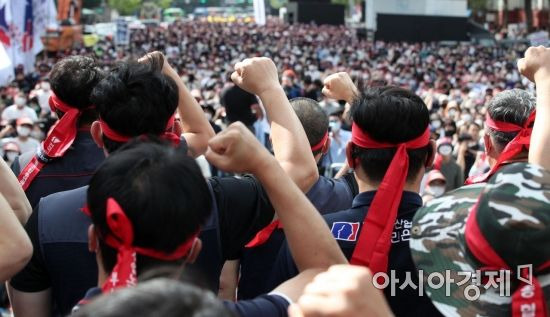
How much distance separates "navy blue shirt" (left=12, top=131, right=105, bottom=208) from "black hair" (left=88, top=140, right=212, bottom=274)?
1.10 m

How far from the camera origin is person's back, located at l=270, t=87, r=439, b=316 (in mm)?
2012

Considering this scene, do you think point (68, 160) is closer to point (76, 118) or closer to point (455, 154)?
point (76, 118)

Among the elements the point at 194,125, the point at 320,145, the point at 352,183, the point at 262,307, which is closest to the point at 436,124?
the point at 320,145

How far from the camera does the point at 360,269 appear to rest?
1.26 m

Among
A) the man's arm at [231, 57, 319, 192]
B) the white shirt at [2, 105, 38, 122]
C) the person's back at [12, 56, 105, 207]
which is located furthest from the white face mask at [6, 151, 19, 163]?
the man's arm at [231, 57, 319, 192]

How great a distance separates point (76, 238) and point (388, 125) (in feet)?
2.93

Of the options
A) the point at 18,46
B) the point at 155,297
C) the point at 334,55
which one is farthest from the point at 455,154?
the point at 334,55

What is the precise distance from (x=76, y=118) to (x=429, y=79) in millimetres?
17992

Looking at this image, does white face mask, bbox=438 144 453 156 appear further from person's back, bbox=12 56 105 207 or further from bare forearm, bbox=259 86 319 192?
bare forearm, bbox=259 86 319 192

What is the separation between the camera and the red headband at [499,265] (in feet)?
4.68

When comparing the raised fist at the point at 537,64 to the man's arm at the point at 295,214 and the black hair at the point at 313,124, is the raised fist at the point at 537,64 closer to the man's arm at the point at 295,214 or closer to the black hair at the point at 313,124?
the man's arm at the point at 295,214

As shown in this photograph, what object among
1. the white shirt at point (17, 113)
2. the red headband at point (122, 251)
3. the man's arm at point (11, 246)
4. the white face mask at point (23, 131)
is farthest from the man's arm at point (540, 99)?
the white shirt at point (17, 113)

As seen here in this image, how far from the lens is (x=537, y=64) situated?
2135 millimetres

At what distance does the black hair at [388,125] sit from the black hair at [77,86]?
1002 millimetres
